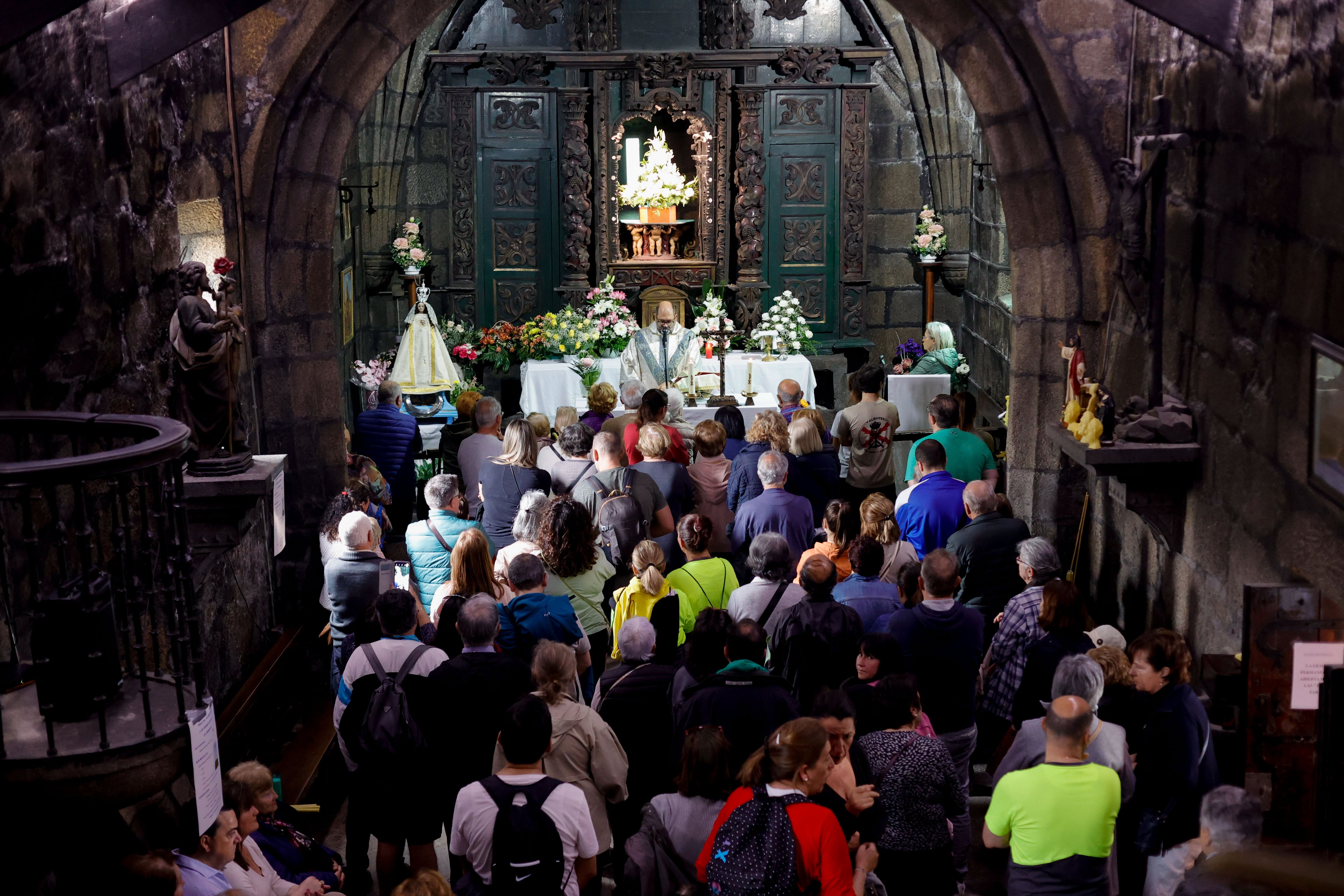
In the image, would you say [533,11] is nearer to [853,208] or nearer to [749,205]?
[749,205]

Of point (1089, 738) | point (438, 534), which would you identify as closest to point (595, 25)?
point (438, 534)

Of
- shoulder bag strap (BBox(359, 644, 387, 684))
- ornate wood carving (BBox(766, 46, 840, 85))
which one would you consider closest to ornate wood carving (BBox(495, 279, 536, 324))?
ornate wood carving (BBox(766, 46, 840, 85))

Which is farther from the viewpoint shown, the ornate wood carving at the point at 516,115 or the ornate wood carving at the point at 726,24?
the ornate wood carving at the point at 516,115

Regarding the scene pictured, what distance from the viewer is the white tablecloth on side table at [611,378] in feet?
37.8

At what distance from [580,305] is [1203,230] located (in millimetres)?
8137

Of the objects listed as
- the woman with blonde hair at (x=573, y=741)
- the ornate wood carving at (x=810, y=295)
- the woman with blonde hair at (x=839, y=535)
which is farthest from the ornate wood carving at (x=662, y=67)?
the woman with blonde hair at (x=573, y=741)

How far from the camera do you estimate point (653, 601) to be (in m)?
5.39

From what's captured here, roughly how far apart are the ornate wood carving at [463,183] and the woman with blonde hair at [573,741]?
366 inches

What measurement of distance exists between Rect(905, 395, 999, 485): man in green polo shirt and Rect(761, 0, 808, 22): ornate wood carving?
6285 millimetres

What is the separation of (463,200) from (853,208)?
3723mm

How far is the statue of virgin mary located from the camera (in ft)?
38.5

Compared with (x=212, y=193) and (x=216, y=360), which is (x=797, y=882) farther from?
(x=212, y=193)

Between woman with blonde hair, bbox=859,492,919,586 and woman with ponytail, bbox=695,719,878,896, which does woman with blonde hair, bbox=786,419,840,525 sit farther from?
woman with ponytail, bbox=695,719,878,896

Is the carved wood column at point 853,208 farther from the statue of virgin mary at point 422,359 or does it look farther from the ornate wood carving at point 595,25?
the statue of virgin mary at point 422,359
